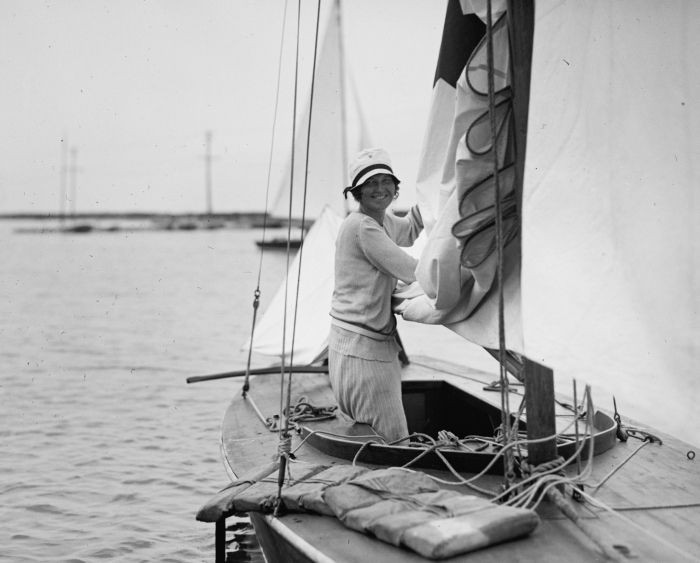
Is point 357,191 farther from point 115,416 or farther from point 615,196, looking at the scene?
point 115,416

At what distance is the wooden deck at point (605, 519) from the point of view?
2.94 metres

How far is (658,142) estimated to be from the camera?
2.85 m

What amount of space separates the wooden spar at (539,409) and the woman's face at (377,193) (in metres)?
1.48

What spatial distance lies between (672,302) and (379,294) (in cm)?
199

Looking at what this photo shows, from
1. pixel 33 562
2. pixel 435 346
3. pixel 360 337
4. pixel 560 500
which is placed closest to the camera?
pixel 560 500

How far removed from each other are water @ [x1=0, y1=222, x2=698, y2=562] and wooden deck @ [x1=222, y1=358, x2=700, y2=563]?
1.64 ft

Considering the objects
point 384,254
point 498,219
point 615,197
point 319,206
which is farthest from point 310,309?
point 615,197

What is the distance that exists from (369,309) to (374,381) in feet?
1.23

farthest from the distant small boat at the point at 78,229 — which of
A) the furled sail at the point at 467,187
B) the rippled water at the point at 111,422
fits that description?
the furled sail at the point at 467,187

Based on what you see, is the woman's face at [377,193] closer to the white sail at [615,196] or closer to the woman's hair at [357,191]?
the woman's hair at [357,191]

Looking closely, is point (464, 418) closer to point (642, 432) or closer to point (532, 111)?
point (642, 432)

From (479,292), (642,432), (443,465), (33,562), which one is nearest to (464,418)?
(642,432)

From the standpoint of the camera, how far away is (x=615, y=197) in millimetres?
2920

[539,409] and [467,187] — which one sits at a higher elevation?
[467,187]
